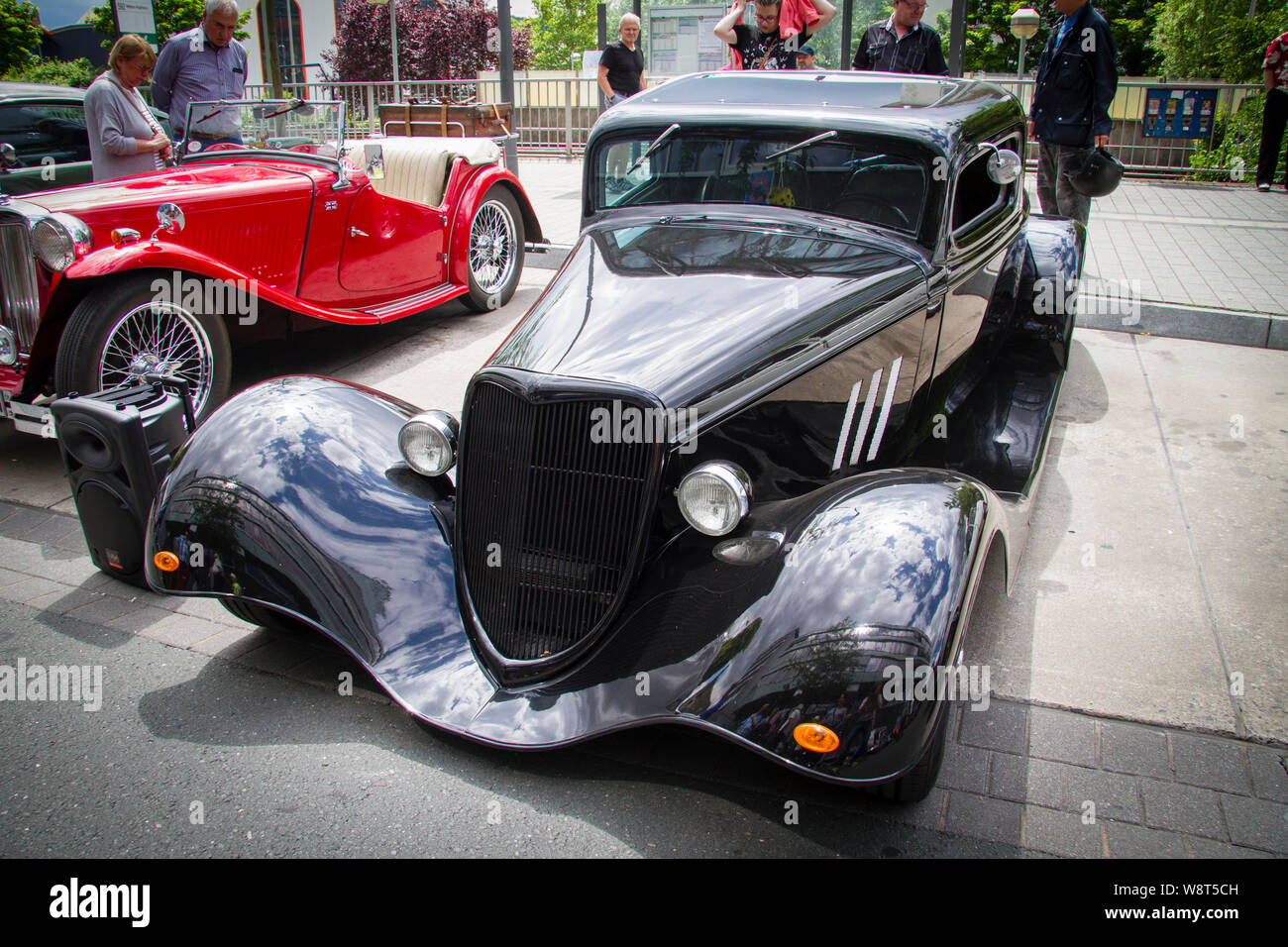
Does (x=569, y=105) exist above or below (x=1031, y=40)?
below

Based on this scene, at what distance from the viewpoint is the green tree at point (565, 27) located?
4610 centimetres

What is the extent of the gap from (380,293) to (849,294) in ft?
14.6

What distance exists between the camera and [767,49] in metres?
7.09

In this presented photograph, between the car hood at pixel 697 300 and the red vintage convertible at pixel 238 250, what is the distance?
8.66ft

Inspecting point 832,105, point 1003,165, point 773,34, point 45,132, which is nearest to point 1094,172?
point 773,34

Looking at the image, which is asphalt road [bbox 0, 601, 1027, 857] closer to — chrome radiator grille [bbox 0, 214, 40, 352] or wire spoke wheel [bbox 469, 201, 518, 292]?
chrome radiator grille [bbox 0, 214, 40, 352]

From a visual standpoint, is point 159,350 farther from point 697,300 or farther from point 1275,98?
point 1275,98

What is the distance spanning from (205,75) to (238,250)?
1945mm

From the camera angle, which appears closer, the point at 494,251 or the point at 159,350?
the point at 159,350

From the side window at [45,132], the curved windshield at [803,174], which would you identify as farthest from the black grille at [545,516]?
the side window at [45,132]

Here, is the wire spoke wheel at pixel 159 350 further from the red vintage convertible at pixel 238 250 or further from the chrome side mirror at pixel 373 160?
the chrome side mirror at pixel 373 160

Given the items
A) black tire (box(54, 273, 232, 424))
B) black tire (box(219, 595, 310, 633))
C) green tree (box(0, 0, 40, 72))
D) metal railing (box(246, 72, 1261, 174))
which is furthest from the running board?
green tree (box(0, 0, 40, 72))

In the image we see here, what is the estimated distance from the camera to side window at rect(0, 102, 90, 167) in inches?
278
